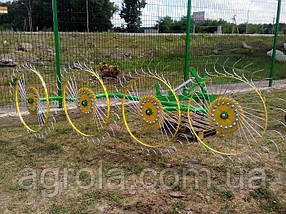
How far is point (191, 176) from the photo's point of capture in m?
3.37

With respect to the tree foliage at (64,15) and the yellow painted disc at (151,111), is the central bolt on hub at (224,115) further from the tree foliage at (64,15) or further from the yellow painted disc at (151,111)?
the tree foliage at (64,15)

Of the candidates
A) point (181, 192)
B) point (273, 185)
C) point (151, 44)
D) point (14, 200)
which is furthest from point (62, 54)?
point (273, 185)

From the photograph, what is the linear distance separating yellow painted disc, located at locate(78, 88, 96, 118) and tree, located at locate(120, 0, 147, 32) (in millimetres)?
2817

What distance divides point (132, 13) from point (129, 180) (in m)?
4.21

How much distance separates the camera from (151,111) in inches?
139

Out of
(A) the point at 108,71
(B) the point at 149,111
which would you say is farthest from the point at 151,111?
(A) the point at 108,71

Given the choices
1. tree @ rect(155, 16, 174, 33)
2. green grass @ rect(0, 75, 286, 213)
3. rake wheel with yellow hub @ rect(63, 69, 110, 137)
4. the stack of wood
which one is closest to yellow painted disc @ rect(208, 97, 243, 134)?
green grass @ rect(0, 75, 286, 213)

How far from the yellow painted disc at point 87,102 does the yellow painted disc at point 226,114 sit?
1.59 m

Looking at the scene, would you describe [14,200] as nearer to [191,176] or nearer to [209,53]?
[191,176]

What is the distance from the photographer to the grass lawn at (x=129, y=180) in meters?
2.77

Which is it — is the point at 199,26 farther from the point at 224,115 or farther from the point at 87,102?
the point at 224,115

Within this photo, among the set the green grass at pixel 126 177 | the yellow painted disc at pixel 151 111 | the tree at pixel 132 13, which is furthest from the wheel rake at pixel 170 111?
the tree at pixel 132 13

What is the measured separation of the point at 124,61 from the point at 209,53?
2350 mm

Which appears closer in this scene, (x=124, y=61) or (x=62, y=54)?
(x=62, y=54)
